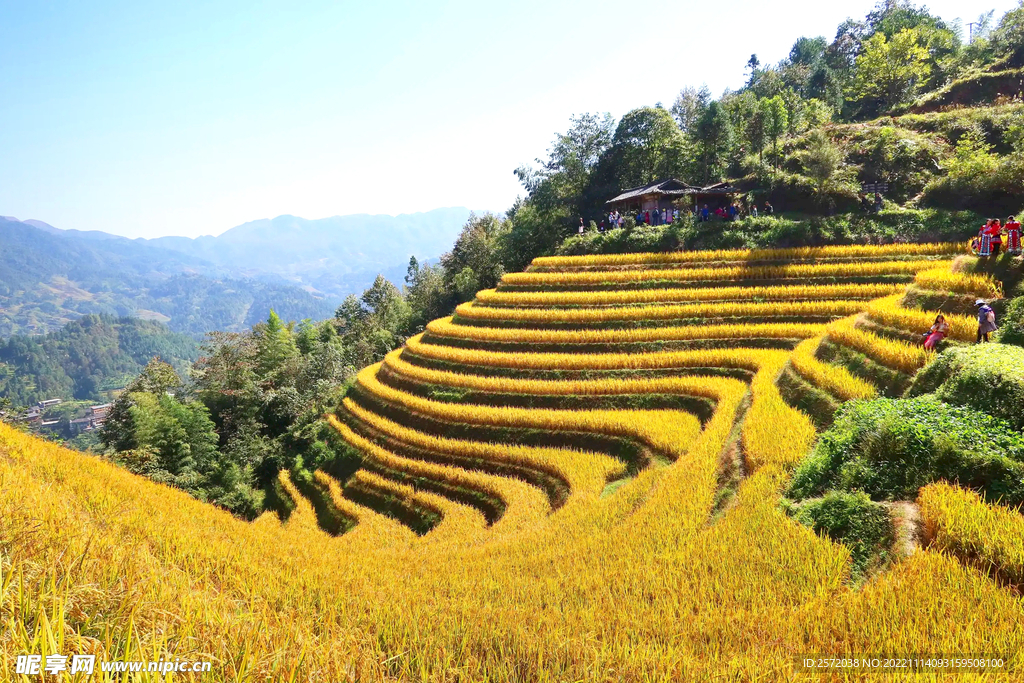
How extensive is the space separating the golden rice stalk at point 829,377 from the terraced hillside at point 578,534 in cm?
8

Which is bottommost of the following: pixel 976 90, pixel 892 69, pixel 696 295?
pixel 696 295

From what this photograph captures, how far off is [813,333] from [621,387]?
6831 millimetres

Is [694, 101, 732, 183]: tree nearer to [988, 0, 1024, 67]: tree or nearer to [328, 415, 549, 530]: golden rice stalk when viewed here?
[988, 0, 1024, 67]: tree

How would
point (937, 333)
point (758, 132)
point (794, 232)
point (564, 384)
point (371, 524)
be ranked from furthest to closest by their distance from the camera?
point (758, 132) < point (794, 232) < point (564, 384) < point (371, 524) < point (937, 333)

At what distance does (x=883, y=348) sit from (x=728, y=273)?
11.0 m

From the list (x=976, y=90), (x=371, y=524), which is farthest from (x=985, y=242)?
(x=976, y=90)

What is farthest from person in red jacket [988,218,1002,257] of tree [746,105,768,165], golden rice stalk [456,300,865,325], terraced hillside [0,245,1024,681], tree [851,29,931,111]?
tree [851,29,931,111]

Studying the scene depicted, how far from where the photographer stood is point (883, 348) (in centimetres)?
1102

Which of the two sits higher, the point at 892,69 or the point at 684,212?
the point at 892,69

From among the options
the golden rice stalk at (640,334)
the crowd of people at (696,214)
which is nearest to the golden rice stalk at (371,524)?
the golden rice stalk at (640,334)

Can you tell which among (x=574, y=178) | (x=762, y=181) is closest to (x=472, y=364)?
(x=762, y=181)

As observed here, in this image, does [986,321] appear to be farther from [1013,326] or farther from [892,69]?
[892,69]

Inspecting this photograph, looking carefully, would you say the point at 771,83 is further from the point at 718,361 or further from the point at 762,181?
the point at 718,361

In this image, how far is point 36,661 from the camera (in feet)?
7.29
